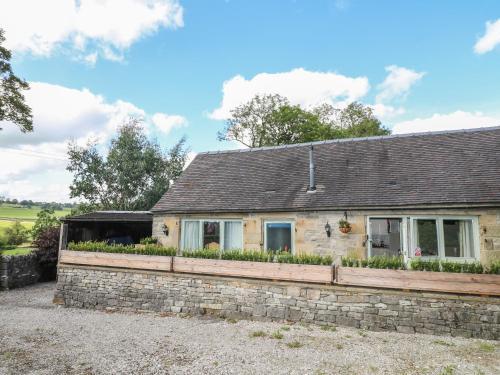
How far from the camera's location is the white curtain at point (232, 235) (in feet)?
41.1

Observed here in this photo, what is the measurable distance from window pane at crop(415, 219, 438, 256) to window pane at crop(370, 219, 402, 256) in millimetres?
592

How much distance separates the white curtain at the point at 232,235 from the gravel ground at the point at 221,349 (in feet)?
12.7

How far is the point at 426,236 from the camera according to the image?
10.3m

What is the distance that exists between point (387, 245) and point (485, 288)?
12.3 feet

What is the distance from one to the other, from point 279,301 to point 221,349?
8.01 ft

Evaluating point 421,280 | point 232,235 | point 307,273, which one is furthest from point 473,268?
point 232,235

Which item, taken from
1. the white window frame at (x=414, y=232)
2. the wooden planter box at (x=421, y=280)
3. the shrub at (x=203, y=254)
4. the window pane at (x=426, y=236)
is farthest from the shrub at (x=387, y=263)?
the shrub at (x=203, y=254)

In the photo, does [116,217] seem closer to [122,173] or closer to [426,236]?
[122,173]

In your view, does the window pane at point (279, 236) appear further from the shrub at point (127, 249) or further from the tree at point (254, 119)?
the tree at point (254, 119)

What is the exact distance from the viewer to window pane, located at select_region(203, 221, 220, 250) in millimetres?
12922

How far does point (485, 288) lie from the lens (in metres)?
7.11

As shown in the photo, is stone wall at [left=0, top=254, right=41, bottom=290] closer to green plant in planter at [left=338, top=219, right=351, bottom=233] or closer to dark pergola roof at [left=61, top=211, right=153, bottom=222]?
dark pergola roof at [left=61, top=211, right=153, bottom=222]

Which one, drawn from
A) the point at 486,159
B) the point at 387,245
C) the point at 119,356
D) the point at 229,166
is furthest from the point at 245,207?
the point at 486,159

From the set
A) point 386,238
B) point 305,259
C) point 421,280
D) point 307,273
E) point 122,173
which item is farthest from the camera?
point 122,173
